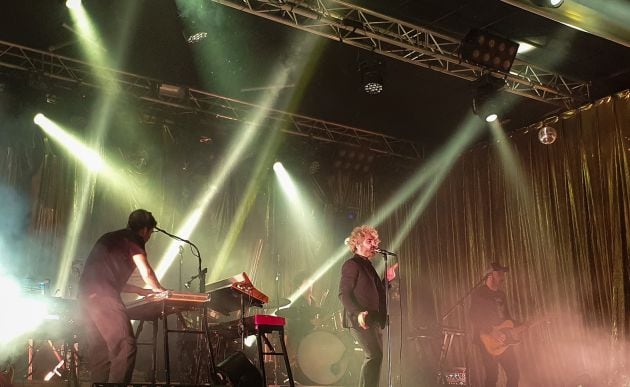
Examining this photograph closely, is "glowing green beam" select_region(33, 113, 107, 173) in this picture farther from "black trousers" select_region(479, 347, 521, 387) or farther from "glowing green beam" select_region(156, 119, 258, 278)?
"black trousers" select_region(479, 347, 521, 387)

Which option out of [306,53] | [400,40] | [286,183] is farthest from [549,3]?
[286,183]

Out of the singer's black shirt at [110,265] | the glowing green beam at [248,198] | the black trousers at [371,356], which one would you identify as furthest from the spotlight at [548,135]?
the singer's black shirt at [110,265]

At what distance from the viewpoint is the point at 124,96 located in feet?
30.9

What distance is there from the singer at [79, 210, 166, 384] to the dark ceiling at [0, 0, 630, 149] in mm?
3793

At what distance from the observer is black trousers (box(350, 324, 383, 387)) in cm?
567

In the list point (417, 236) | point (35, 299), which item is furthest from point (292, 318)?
point (35, 299)

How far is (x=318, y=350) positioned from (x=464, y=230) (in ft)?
11.4

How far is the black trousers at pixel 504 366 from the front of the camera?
7422 mm

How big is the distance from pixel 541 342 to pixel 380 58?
5.01 metres

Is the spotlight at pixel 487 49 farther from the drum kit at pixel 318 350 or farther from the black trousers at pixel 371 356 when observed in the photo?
the drum kit at pixel 318 350

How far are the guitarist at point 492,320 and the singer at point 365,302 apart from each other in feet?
6.64

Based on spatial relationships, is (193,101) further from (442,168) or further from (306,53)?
(442,168)

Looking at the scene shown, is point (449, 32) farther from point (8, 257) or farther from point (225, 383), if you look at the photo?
point (8, 257)

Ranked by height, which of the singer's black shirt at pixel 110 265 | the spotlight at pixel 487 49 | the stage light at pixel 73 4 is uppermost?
the stage light at pixel 73 4
